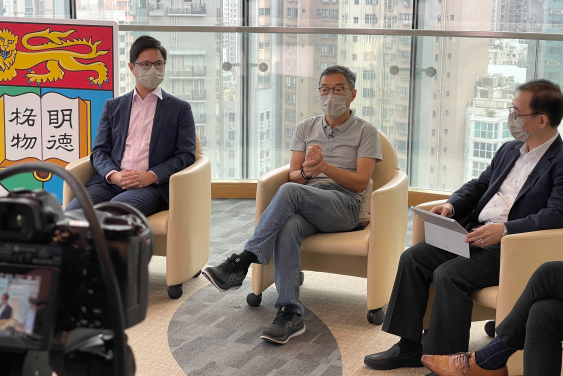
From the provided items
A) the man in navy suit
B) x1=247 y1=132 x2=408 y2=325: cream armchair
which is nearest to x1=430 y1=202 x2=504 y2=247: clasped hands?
x1=247 y1=132 x2=408 y2=325: cream armchair

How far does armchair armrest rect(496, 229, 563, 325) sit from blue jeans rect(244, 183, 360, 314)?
2.93ft

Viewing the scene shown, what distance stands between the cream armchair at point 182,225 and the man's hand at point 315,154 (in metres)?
0.64

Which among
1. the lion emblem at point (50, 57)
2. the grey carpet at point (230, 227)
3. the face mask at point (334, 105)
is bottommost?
the grey carpet at point (230, 227)

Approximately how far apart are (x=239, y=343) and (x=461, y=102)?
3042mm

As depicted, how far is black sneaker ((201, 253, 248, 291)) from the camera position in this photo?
280 cm

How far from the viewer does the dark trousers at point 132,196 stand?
10.5ft

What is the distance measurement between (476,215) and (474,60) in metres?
2.42

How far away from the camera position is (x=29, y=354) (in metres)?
0.97

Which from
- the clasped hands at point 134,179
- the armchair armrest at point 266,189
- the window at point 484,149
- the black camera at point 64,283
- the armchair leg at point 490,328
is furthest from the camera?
the window at point 484,149

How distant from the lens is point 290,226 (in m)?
2.87

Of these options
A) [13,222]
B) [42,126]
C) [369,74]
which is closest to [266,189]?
[42,126]

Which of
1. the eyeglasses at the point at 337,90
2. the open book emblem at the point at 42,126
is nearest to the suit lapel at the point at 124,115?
the open book emblem at the point at 42,126

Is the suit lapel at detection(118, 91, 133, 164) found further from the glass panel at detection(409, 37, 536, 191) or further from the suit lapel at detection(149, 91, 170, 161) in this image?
the glass panel at detection(409, 37, 536, 191)

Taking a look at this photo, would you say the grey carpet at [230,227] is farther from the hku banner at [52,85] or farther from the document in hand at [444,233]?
the document in hand at [444,233]
